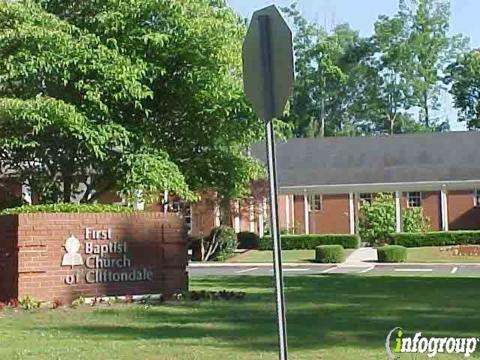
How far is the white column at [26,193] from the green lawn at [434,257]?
704 inches

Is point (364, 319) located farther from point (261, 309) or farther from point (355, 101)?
point (355, 101)

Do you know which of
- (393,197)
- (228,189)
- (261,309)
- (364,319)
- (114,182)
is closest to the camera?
(364,319)

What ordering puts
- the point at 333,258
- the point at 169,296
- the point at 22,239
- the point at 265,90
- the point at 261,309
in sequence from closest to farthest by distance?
the point at 265,90 < the point at 261,309 < the point at 22,239 < the point at 169,296 < the point at 333,258

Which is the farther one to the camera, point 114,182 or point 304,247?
point 304,247

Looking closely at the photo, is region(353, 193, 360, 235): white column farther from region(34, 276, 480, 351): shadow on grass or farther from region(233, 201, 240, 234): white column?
region(34, 276, 480, 351): shadow on grass

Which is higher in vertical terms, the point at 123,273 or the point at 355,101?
the point at 355,101

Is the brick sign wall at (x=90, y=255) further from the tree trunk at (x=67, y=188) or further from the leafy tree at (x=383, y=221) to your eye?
the leafy tree at (x=383, y=221)

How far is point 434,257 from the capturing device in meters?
38.5

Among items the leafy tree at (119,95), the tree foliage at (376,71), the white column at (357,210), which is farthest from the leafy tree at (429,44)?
the leafy tree at (119,95)

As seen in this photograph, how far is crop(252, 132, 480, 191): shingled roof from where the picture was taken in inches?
2055

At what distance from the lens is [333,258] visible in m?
36.6

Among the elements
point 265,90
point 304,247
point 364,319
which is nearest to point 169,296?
point 364,319

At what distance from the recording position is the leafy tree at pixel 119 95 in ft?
61.8

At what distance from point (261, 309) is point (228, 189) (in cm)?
861
